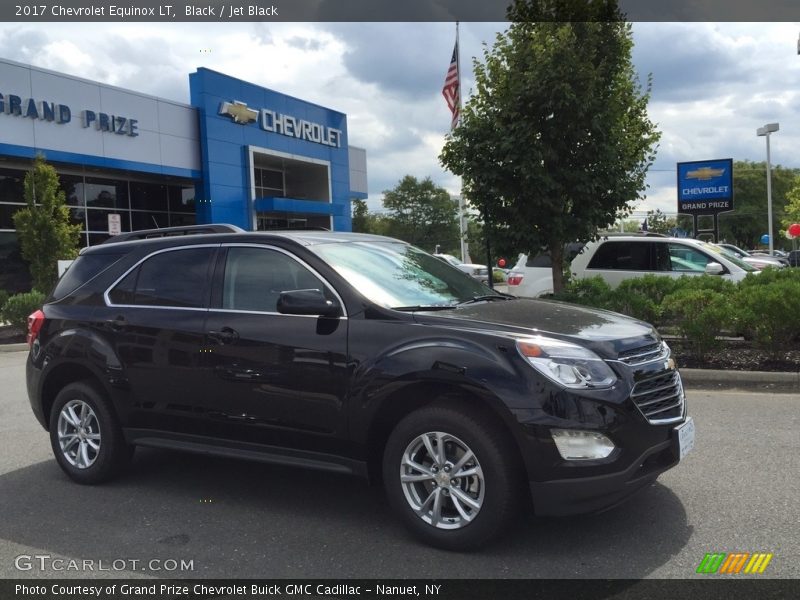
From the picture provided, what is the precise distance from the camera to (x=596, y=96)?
10.9 meters

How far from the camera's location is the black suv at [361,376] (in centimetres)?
364

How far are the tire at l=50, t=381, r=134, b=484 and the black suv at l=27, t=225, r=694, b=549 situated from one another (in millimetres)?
15

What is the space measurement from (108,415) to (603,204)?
8.52 meters

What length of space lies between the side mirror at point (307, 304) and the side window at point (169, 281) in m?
0.93

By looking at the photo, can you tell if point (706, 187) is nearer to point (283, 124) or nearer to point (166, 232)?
point (166, 232)

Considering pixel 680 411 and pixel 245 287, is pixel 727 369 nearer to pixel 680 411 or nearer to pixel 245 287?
pixel 680 411

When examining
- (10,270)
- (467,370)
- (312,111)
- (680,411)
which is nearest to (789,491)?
(680,411)

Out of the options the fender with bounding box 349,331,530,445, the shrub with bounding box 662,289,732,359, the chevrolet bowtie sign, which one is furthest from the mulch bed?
the chevrolet bowtie sign

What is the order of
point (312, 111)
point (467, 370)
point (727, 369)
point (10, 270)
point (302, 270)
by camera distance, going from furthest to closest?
point (312, 111)
point (10, 270)
point (727, 369)
point (302, 270)
point (467, 370)

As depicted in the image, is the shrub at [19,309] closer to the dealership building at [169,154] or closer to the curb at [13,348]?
the curb at [13,348]

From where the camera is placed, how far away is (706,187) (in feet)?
65.3

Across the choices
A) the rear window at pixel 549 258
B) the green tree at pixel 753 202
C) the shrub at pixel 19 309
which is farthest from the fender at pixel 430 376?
the green tree at pixel 753 202

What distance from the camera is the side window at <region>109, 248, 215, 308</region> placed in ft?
16.1

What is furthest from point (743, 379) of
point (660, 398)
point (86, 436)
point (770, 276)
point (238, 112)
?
point (238, 112)
